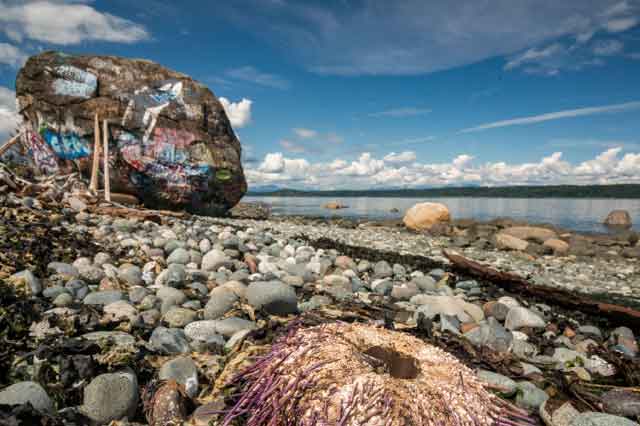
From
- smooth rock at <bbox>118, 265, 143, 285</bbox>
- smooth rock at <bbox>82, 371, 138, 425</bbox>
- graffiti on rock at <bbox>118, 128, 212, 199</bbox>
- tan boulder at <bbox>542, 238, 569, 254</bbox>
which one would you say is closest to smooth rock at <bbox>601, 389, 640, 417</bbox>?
smooth rock at <bbox>82, 371, 138, 425</bbox>

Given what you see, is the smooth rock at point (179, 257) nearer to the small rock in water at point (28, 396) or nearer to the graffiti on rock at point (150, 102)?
the small rock in water at point (28, 396)

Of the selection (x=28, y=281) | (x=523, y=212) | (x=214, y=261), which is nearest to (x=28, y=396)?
(x=28, y=281)

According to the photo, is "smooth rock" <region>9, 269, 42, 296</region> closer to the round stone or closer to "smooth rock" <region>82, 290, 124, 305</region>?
"smooth rock" <region>82, 290, 124, 305</region>

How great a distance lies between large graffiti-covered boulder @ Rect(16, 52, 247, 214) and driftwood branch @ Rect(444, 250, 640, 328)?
34.8 feet

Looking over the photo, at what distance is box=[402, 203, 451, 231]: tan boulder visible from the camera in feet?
72.2

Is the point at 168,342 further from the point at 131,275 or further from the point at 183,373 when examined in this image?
the point at 131,275

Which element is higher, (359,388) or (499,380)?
(359,388)

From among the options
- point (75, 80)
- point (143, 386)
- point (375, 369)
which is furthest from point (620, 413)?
point (75, 80)

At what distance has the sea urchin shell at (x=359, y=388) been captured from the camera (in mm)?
1364

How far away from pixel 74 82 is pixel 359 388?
622 inches

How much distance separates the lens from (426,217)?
22359mm

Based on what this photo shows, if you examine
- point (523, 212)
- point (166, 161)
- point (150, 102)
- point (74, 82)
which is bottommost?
point (523, 212)

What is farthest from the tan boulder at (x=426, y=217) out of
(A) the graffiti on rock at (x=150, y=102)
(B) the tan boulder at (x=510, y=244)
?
(A) the graffiti on rock at (x=150, y=102)

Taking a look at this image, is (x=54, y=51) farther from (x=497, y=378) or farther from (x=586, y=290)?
(x=586, y=290)
